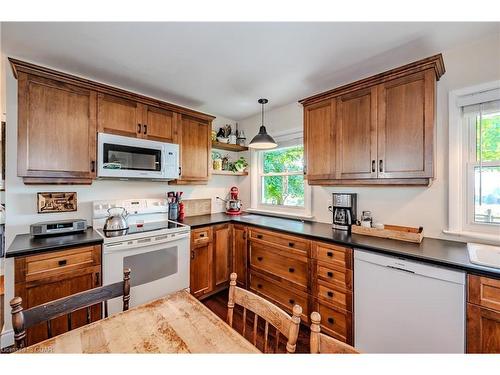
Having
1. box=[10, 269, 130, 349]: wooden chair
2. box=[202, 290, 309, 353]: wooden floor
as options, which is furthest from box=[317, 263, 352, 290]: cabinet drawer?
box=[10, 269, 130, 349]: wooden chair

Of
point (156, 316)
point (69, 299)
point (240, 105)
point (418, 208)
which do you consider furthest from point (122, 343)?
point (240, 105)

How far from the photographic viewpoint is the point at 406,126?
1.75 m

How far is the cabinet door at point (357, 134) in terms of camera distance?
1926 mm

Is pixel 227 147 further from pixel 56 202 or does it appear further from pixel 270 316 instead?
pixel 270 316

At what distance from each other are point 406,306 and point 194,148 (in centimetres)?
254

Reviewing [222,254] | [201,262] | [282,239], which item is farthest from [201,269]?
[282,239]

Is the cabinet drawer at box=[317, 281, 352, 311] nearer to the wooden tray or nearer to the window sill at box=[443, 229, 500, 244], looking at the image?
the wooden tray

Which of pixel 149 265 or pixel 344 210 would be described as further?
pixel 344 210

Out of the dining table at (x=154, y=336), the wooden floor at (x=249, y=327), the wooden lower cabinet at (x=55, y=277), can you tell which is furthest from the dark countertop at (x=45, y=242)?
the wooden floor at (x=249, y=327)

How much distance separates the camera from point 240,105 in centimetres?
299

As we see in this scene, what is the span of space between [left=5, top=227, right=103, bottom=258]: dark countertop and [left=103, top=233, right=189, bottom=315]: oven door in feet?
0.53

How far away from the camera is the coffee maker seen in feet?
7.21
